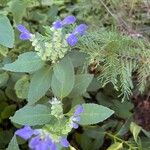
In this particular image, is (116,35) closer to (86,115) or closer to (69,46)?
(69,46)

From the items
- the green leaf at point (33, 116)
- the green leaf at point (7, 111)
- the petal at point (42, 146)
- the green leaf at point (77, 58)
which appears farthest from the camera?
the green leaf at point (7, 111)

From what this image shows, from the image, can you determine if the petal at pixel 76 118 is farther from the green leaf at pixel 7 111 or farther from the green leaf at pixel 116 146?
the green leaf at pixel 7 111

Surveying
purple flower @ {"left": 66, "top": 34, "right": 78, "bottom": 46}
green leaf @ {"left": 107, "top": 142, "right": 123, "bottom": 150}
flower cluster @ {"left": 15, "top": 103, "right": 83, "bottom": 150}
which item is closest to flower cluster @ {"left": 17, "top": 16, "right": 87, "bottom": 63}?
purple flower @ {"left": 66, "top": 34, "right": 78, "bottom": 46}

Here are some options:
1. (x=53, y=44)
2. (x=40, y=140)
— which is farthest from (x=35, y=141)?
(x=53, y=44)

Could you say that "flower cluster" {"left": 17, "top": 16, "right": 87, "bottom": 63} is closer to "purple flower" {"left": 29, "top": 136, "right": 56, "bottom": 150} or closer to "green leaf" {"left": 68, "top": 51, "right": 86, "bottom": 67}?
"green leaf" {"left": 68, "top": 51, "right": 86, "bottom": 67}

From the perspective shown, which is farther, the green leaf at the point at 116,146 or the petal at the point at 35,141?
the green leaf at the point at 116,146

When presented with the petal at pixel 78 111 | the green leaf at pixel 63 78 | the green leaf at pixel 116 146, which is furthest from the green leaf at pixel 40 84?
the green leaf at pixel 116 146
